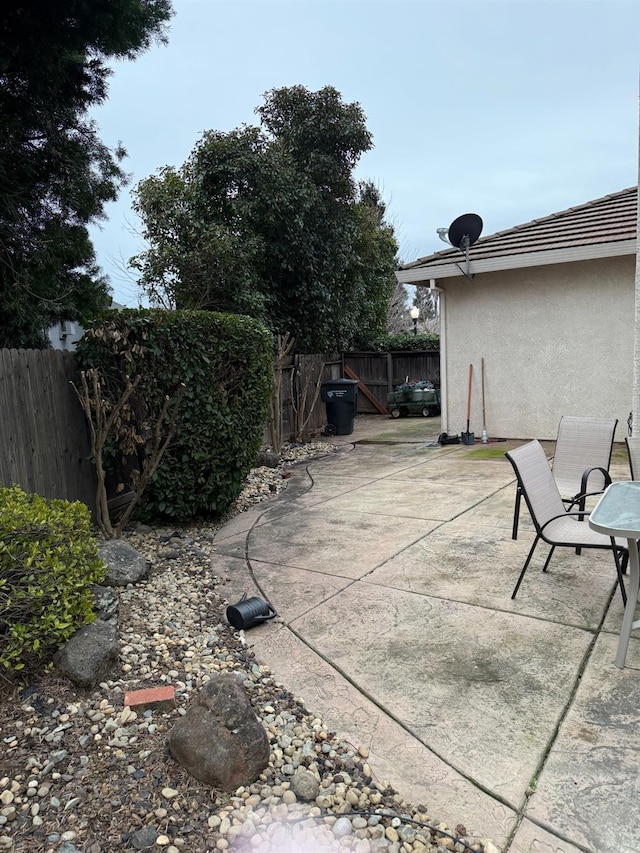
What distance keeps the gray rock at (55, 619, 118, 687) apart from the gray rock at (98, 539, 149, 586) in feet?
3.22

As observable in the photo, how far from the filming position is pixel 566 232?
8.66 meters

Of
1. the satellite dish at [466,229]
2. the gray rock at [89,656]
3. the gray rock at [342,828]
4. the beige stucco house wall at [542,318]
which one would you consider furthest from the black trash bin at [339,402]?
the gray rock at [342,828]

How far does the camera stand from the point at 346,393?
10.9 m

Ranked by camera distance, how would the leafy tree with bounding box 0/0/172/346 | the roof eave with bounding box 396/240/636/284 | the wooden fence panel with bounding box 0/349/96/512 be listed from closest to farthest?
the wooden fence panel with bounding box 0/349/96/512
the leafy tree with bounding box 0/0/172/346
the roof eave with bounding box 396/240/636/284

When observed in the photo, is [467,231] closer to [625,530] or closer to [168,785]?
[625,530]

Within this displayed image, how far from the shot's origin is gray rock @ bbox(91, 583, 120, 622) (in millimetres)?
2920

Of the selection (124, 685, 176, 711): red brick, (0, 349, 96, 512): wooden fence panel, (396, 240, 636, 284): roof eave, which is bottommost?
(124, 685, 176, 711): red brick

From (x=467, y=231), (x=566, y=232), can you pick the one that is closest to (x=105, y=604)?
(x=467, y=231)

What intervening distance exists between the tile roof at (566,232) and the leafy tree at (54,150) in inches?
207

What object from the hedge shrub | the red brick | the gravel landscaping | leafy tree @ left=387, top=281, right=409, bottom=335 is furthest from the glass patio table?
leafy tree @ left=387, top=281, right=409, bottom=335

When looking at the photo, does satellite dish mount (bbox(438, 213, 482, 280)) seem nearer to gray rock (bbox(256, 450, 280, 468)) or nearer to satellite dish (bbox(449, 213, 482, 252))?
satellite dish (bbox(449, 213, 482, 252))

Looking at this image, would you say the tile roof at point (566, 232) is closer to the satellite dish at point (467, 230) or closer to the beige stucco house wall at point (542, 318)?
the beige stucco house wall at point (542, 318)

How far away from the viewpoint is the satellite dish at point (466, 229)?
8883 mm

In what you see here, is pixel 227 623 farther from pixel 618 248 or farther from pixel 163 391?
pixel 618 248
